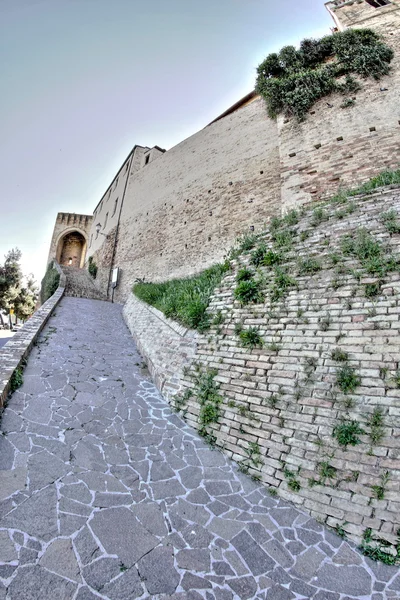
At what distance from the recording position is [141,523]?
2381mm

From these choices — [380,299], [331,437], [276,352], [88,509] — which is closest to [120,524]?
[88,509]

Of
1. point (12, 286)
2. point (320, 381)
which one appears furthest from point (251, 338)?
point (12, 286)

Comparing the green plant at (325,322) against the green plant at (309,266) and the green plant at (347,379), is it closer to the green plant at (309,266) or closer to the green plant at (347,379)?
the green plant at (347,379)

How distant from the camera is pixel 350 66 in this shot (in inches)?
316

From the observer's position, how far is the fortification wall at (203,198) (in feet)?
32.3

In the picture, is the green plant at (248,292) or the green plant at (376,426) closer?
the green plant at (376,426)

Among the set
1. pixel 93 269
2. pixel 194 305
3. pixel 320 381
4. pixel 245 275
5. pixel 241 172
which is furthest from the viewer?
pixel 93 269

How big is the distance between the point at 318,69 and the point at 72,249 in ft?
83.9

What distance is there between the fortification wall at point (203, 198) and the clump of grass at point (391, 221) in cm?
518

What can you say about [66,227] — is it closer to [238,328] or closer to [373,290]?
[238,328]

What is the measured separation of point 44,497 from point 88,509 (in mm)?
397

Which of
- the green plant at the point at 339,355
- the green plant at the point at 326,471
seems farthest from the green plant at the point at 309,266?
the green plant at the point at 326,471

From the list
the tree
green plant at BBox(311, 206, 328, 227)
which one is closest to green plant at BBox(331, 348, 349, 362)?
green plant at BBox(311, 206, 328, 227)

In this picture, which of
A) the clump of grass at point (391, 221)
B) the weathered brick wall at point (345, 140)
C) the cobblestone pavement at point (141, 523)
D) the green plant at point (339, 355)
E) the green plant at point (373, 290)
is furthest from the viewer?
the weathered brick wall at point (345, 140)
